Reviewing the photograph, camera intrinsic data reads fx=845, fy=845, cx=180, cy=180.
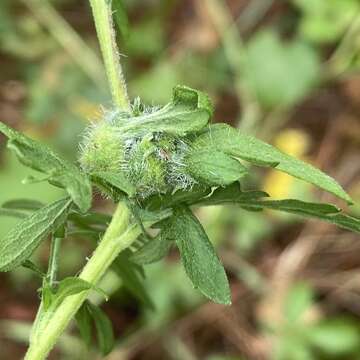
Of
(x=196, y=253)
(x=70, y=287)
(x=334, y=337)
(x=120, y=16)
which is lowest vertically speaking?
(x=70, y=287)

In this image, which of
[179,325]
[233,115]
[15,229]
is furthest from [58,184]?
[233,115]

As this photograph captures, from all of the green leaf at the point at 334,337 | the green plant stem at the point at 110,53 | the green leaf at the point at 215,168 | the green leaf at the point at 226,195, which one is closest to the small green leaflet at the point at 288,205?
the green leaf at the point at 226,195

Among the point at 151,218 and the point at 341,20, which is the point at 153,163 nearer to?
the point at 151,218

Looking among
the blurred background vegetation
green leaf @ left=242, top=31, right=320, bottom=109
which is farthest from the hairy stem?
green leaf @ left=242, top=31, right=320, bottom=109

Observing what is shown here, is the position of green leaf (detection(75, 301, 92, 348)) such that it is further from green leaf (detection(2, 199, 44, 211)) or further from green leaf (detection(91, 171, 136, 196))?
green leaf (detection(91, 171, 136, 196))

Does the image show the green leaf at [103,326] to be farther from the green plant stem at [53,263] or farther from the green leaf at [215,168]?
the green leaf at [215,168]

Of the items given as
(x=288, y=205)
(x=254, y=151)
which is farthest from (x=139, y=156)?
(x=288, y=205)

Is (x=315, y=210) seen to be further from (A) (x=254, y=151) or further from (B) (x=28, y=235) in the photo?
(B) (x=28, y=235)
